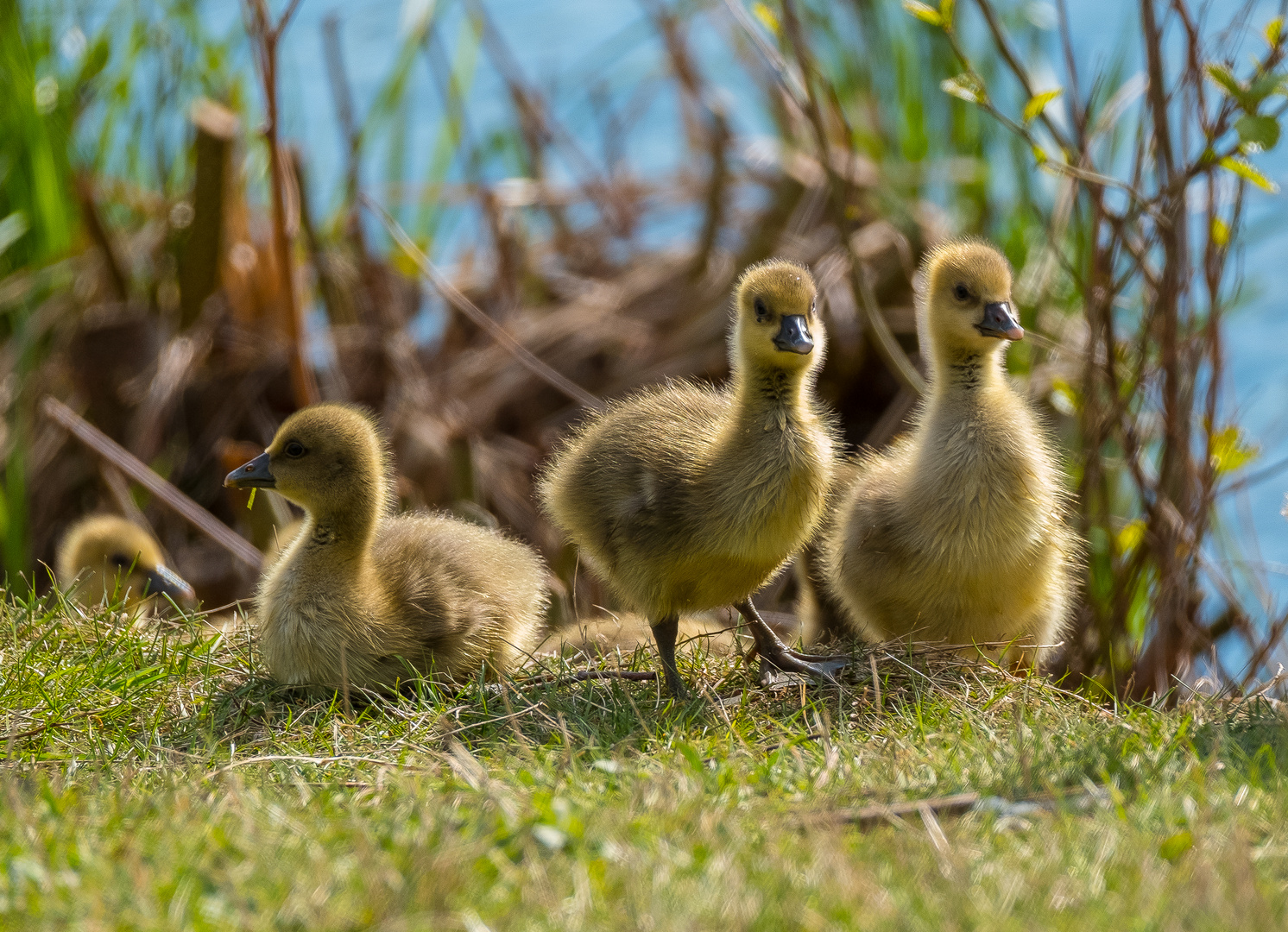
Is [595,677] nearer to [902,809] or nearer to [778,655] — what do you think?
[778,655]

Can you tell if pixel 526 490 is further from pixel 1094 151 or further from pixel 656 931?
pixel 656 931

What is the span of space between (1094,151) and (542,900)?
5.73m

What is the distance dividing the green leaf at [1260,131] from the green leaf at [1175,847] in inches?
85.2

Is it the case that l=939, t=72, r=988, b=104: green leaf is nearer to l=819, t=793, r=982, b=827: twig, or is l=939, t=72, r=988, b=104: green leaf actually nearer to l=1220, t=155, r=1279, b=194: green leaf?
l=1220, t=155, r=1279, b=194: green leaf

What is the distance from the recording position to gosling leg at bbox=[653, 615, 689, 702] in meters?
3.49

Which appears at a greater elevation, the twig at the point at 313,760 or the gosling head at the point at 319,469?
the gosling head at the point at 319,469

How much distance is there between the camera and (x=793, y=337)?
3387mm

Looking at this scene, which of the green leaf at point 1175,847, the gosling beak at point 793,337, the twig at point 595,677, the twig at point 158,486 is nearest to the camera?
the green leaf at point 1175,847

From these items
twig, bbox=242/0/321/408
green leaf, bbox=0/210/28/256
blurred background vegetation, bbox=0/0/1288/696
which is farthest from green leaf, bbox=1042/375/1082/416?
green leaf, bbox=0/210/28/256

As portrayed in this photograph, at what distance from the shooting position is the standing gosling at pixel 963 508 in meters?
3.72

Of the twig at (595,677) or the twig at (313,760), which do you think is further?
the twig at (595,677)

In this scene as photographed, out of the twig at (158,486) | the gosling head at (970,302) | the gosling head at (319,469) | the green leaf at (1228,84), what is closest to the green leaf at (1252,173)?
the green leaf at (1228,84)

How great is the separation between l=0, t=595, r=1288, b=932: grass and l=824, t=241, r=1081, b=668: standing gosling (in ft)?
0.88

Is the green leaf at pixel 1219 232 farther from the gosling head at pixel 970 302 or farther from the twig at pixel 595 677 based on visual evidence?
the twig at pixel 595 677
